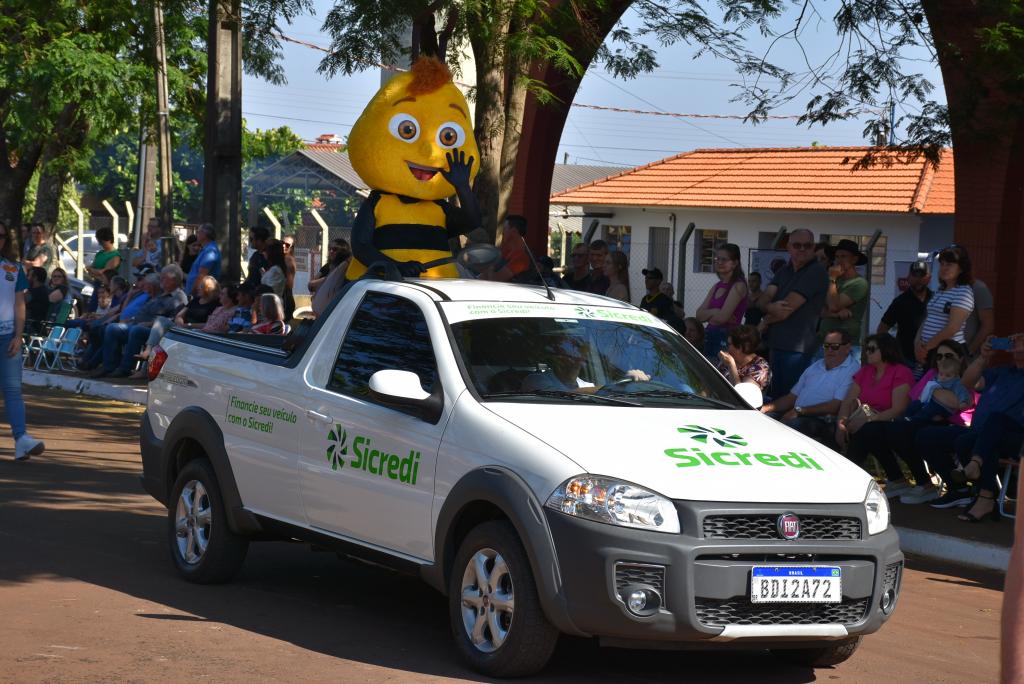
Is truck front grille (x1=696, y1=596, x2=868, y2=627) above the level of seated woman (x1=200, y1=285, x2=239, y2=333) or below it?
below

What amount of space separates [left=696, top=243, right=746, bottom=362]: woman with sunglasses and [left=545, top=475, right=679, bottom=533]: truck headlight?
7.51 meters

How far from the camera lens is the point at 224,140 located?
1894cm

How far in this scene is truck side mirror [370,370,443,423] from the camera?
6527 millimetres

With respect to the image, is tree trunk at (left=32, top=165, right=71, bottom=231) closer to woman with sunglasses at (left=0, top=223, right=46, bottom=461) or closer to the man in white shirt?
woman with sunglasses at (left=0, top=223, right=46, bottom=461)

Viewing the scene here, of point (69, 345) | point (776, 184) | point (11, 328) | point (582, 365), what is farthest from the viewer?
point (776, 184)

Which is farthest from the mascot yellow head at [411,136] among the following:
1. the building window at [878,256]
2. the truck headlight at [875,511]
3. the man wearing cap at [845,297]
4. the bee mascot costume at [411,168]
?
the building window at [878,256]

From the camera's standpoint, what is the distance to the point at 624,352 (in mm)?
7137

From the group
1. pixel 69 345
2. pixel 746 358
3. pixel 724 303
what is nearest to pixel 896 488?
pixel 746 358

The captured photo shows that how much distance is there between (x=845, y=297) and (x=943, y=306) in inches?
34.4

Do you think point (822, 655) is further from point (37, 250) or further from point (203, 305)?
point (37, 250)

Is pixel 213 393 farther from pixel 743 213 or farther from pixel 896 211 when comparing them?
pixel 743 213

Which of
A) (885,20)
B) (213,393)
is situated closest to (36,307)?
(885,20)

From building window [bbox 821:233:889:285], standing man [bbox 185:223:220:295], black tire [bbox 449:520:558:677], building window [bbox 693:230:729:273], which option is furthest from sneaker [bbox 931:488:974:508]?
building window [bbox 693:230:729:273]

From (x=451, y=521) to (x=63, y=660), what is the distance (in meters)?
1.70
